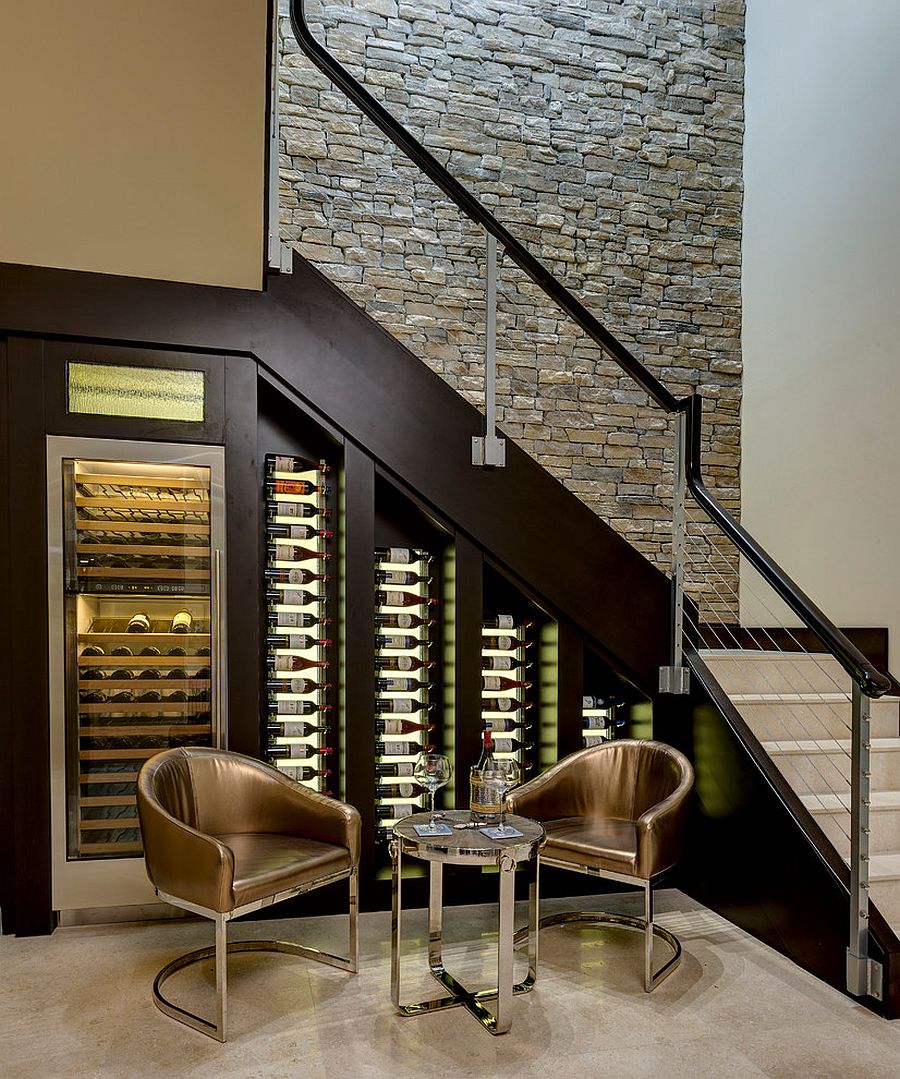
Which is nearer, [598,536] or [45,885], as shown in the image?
[45,885]

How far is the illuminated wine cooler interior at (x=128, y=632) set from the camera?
12.0ft

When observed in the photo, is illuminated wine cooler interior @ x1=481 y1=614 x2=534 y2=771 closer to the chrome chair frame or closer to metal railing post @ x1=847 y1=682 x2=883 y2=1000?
the chrome chair frame

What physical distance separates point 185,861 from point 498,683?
5.65 feet

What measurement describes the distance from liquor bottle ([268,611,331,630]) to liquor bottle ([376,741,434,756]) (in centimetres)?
59

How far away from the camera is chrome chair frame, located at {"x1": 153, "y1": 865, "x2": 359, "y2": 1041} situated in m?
2.75

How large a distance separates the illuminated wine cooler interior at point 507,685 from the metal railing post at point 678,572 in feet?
2.06

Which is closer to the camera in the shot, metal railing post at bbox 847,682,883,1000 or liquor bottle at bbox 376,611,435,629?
metal railing post at bbox 847,682,883,1000

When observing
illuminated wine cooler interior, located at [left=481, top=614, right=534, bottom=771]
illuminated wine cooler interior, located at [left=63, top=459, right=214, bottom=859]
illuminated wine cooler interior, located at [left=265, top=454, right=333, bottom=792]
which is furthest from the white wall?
illuminated wine cooler interior, located at [left=63, top=459, right=214, bottom=859]

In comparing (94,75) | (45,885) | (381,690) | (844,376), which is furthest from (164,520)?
(844,376)

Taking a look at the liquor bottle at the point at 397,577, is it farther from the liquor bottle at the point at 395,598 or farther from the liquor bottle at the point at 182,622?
the liquor bottle at the point at 182,622

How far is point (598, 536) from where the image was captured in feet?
13.3

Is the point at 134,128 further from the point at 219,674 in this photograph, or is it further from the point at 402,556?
the point at 402,556

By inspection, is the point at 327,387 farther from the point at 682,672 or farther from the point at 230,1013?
the point at 230,1013

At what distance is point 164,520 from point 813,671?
10.0 feet
